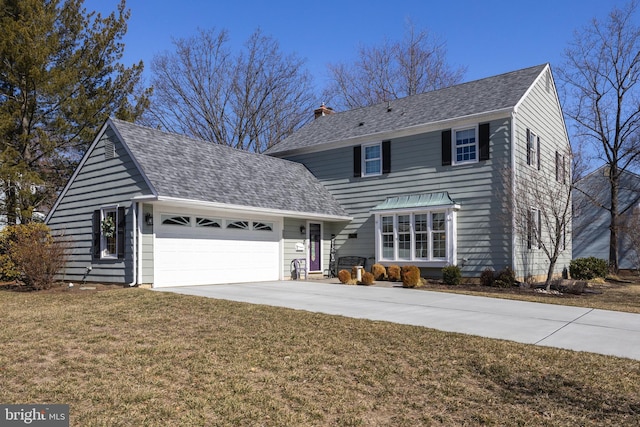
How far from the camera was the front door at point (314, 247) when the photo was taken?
1759 centimetres

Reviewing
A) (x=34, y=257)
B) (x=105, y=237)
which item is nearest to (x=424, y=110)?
(x=105, y=237)

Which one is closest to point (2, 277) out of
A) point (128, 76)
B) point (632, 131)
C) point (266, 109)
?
point (128, 76)

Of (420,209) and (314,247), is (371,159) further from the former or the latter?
(314,247)

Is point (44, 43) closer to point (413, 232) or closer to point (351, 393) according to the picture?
point (413, 232)

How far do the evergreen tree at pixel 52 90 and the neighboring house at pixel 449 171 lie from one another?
8.76 m

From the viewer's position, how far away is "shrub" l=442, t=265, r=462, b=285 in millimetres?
14820

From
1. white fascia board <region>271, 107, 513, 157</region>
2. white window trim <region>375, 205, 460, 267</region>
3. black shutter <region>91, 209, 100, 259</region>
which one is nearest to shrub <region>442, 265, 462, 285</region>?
white window trim <region>375, 205, 460, 267</region>

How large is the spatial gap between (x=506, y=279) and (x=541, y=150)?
5.95 m

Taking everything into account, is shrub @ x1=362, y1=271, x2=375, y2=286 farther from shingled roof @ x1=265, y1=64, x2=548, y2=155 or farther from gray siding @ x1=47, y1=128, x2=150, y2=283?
gray siding @ x1=47, y1=128, x2=150, y2=283

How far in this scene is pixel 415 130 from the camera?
1672 cm

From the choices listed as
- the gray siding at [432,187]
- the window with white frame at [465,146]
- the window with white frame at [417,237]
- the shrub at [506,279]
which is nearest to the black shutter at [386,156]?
the gray siding at [432,187]

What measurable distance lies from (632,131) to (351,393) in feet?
81.9

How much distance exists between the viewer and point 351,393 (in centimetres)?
495

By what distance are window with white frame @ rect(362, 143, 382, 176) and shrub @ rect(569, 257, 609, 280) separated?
9353mm
